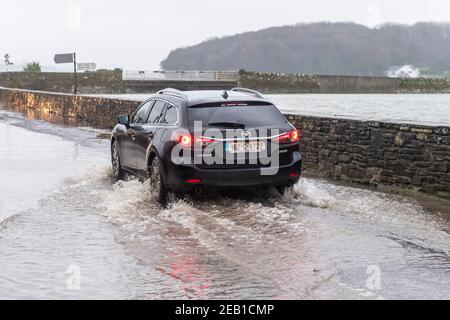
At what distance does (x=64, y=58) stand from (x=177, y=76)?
47.6m

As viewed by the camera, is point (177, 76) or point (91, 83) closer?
point (91, 83)

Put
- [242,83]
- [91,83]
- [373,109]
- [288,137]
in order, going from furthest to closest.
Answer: [242,83] < [91,83] < [373,109] < [288,137]

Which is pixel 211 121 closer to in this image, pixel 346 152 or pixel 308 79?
pixel 346 152

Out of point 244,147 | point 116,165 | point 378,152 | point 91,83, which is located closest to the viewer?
point 244,147

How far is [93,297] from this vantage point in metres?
5.20

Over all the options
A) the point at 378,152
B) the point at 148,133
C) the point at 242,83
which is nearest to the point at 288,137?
the point at 148,133

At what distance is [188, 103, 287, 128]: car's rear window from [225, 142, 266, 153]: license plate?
0.24m

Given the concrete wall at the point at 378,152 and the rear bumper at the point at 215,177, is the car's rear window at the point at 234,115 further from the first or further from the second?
the concrete wall at the point at 378,152

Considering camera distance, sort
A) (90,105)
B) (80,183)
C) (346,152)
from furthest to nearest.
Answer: (90,105)
(346,152)
(80,183)

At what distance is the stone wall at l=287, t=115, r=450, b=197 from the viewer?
10.3m

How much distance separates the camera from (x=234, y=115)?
344 inches

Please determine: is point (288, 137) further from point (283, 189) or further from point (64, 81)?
point (64, 81)

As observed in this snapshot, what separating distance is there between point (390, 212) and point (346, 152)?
328 cm
